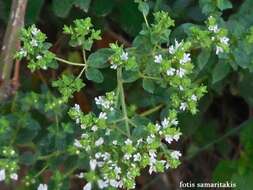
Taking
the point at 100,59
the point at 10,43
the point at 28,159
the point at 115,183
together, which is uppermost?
the point at 10,43

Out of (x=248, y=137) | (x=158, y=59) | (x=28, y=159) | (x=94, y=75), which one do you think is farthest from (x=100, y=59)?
(x=248, y=137)

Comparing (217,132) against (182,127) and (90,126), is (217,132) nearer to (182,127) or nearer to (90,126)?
Result: (182,127)

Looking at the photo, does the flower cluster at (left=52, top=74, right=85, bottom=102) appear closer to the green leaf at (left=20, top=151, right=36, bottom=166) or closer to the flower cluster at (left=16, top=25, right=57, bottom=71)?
the flower cluster at (left=16, top=25, right=57, bottom=71)

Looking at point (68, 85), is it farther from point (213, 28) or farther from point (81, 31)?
point (213, 28)

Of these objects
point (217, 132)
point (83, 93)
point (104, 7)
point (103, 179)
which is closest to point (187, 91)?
point (103, 179)

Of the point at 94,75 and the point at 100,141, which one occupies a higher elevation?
the point at 94,75

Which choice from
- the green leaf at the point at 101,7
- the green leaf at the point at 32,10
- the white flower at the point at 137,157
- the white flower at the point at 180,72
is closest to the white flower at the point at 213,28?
the white flower at the point at 180,72

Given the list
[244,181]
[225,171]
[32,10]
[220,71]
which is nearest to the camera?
[220,71]

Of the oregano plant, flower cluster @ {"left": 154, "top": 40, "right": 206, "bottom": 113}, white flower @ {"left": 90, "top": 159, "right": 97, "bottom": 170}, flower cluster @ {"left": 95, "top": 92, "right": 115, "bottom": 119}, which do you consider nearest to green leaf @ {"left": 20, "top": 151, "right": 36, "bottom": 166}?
the oregano plant
